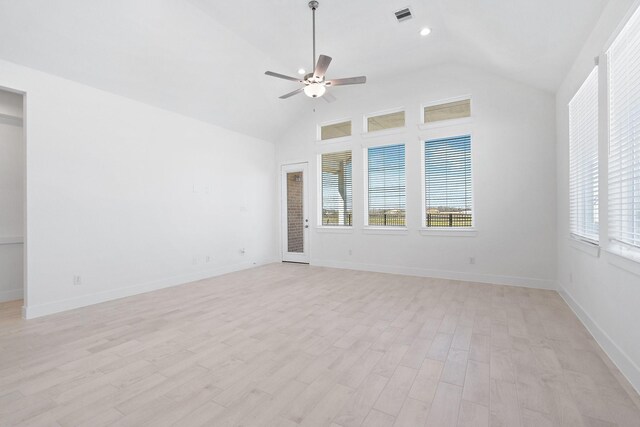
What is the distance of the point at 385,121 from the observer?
5941 millimetres

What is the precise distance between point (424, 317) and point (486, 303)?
1.08 metres

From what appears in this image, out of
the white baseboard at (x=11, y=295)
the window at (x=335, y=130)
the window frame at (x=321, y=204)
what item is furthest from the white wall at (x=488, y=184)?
the white baseboard at (x=11, y=295)

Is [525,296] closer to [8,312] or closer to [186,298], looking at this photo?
[186,298]

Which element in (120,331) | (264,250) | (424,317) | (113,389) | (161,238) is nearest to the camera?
(113,389)

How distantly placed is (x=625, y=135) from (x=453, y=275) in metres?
3.36

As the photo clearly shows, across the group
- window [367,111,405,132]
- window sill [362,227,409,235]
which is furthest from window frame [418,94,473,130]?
window sill [362,227,409,235]

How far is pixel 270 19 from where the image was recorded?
3.85 meters

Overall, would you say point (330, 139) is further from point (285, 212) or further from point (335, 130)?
point (285, 212)

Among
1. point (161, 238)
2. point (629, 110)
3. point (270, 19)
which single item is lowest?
point (161, 238)

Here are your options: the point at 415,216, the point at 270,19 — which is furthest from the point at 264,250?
the point at 270,19

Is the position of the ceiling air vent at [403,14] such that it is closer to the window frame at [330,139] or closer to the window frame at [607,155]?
the window frame at [607,155]

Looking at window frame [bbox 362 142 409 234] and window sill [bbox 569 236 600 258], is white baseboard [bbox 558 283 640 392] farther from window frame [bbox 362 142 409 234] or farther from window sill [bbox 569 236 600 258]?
window frame [bbox 362 142 409 234]

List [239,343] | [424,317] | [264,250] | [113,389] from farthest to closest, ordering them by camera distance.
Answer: [264,250] < [424,317] < [239,343] < [113,389]

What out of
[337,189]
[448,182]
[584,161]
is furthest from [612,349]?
[337,189]
